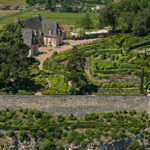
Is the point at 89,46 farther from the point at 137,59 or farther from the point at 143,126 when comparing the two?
the point at 143,126

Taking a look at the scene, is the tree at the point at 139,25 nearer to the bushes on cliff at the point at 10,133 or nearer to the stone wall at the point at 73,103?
the stone wall at the point at 73,103

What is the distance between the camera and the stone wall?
7994cm

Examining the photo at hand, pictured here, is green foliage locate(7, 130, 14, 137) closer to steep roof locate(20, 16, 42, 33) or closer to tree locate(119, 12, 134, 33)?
steep roof locate(20, 16, 42, 33)

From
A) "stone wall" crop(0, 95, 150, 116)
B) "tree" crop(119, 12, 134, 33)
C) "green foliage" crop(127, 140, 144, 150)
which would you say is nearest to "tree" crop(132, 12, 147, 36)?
"tree" crop(119, 12, 134, 33)

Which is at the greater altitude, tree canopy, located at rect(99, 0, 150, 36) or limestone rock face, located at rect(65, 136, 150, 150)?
tree canopy, located at rect(99, 0, 150, 36)

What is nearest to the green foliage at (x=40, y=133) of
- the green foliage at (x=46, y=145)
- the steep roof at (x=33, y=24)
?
the green foliage at (x=46, y=145)

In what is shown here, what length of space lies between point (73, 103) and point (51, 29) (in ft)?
155

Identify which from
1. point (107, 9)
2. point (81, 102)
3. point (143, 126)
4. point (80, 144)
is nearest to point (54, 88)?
point (81, 102)

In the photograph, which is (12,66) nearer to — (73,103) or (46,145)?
(73,103)

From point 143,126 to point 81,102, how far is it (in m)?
14.0

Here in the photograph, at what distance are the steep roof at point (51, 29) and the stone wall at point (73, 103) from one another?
4388 cm

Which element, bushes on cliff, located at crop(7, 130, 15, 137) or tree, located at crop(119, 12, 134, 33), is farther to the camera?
tree, located at crop(119, 12, 134, 33)

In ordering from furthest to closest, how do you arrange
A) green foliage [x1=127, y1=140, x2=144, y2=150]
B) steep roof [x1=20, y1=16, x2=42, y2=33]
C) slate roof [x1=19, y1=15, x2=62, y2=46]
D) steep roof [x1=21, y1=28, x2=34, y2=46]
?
steep roof [x1=20, y1=16, x2=42, y2=33] < slate roof [x1=19, y1=15, x2=62, y2=46] < steep roof [x1=21, y1=28, x2=34, y2=46] < green foliage [x1=127, y1=140, x2=144, y2=150]

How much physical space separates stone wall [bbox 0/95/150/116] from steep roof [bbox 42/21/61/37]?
144 feet
